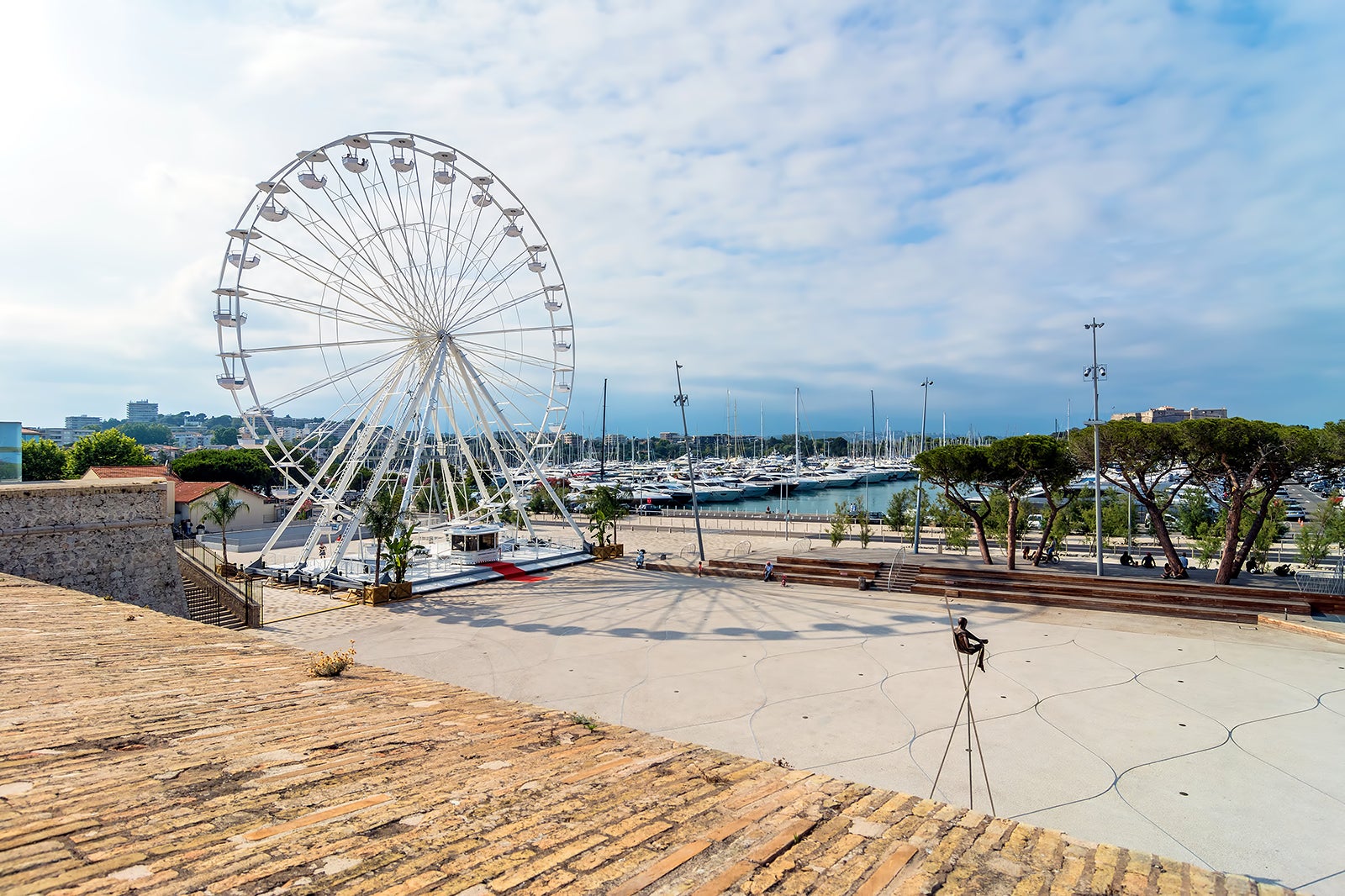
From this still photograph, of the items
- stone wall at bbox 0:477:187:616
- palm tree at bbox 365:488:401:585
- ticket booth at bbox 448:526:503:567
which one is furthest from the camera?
ticket booth at bbox 448:526:503:567

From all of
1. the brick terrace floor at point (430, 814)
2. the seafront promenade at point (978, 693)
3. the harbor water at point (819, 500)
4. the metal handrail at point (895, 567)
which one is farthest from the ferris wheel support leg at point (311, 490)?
the harbor water at point (819, 500)

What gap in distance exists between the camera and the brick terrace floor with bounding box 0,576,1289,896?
11.5 ft

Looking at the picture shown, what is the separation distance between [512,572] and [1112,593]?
23.4m

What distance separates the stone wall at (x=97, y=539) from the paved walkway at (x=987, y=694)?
11.6ft

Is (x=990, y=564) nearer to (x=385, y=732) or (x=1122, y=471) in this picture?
(x=1122, y=471)

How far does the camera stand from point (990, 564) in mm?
28281

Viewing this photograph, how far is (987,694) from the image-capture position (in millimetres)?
13664

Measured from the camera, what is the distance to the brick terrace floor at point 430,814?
138 inches

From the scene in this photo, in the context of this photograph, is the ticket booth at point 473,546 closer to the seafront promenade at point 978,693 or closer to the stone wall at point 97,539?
the seafront promenade at point 978,693

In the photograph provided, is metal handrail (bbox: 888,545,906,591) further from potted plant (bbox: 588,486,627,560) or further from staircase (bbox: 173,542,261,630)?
staircase (bbox: 173,542,261,630)

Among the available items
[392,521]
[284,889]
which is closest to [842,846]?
[284,889]

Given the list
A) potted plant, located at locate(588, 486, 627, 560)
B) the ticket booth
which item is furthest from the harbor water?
the ticket booth

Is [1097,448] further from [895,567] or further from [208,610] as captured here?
[208,610]

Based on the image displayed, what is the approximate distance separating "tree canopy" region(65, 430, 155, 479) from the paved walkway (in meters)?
54.5
